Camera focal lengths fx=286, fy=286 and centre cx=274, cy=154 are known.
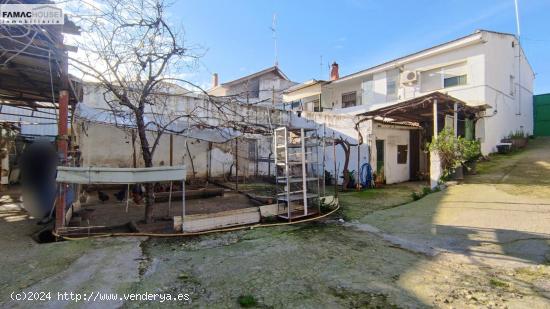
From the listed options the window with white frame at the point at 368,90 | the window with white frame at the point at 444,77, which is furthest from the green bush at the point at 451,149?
the window with white frame at the point at 368,90

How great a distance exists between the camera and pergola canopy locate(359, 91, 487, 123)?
940 cm

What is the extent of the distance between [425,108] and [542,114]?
12.4 m

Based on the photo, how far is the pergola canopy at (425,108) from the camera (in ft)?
30.8

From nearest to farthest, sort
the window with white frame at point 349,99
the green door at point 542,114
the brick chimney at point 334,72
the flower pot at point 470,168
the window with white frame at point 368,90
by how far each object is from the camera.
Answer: the flower pot at point 470,168, the window with white frame at point 368,90, the green door at point 542,114, the window with white frame at point 349,99, the brick chimney at point 334,72

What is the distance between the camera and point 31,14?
4.75 m

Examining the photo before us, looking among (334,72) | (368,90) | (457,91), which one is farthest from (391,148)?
(334,72)

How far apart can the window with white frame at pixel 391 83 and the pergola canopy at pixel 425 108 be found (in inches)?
128

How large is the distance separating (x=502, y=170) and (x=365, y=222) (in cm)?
690

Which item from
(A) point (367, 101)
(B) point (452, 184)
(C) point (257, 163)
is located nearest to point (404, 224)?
(B) point (452, 184)

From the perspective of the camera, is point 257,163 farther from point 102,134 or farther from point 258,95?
point 258,95

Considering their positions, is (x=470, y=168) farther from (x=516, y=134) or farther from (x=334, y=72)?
(x=334, y=72)

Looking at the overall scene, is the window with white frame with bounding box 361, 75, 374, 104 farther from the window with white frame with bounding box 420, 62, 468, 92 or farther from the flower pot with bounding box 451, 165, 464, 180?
the flower pot with bounding box 451, 165, 464, 180

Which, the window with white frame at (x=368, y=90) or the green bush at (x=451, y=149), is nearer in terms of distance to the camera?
the green bush at (x=451, y=149)

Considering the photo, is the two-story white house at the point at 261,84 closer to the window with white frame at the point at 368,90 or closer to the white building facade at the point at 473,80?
the white building facade at the point at 473,80
